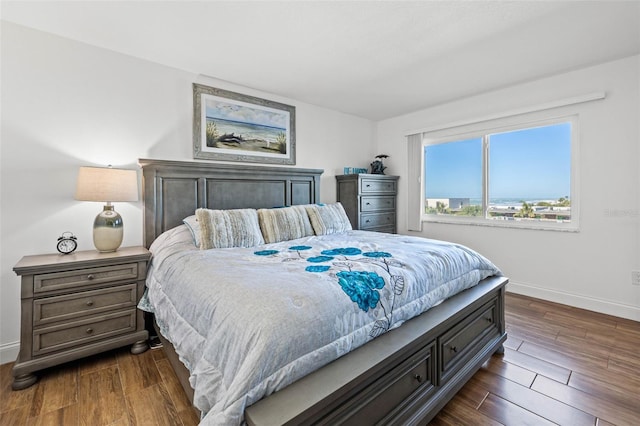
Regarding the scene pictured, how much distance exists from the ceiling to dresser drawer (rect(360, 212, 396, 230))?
70.2 inches

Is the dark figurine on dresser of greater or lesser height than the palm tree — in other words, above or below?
above

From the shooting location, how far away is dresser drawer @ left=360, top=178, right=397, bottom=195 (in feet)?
13.2

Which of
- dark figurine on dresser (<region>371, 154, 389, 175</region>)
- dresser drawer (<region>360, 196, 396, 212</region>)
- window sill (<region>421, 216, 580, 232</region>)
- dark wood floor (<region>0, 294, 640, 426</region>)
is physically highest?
dark figurine on dresser (<region>371, 154, 389, 175</region>)

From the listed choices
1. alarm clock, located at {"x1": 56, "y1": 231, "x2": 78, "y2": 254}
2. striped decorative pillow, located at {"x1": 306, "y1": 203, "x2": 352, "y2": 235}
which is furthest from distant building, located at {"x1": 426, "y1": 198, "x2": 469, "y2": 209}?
alarm clock, located at {"x1": 56, "y1": 231, "x2": 78, "y2": 254}

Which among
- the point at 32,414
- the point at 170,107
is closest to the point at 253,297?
the point at 32,414

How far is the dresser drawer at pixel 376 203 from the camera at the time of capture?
4.05 m

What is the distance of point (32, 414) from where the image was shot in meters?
1.53

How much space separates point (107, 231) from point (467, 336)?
Answer: 2.65 metres

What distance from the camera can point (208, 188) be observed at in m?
2.84

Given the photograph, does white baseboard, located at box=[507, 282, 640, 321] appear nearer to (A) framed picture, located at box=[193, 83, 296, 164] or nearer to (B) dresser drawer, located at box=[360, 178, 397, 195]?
(B) dresser drawer, located at box=[360, 178, 397, 195]

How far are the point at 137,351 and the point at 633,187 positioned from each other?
14.7 feet

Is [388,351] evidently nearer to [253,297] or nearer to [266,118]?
[253,297]

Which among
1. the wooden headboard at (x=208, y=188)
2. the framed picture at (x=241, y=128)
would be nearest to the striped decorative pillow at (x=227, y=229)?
the wooden headboard at (x=208, y=188)

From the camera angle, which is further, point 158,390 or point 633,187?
point 633,187
